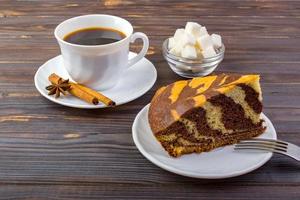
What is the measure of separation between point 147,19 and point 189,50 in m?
0.46

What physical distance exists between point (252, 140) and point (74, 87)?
1.53 ft

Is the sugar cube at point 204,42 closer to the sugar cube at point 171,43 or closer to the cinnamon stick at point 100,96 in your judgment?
the sugar cube at point 171,43

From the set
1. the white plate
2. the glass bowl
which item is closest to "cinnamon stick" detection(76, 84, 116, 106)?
the white plate

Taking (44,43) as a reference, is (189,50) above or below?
above

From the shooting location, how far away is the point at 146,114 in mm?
1002

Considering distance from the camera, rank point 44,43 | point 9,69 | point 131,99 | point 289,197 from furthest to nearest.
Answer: point 44,43 → point 9,69 → point 131,99 → point 289,197

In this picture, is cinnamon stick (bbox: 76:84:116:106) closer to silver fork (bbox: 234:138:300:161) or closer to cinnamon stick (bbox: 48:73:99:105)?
cinnamon stick (bbox: 48:73:99:105)

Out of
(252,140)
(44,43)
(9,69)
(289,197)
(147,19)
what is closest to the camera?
(289,197)

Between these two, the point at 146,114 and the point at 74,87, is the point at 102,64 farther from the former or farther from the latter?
the point at 146,114

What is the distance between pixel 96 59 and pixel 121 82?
0.38 ft

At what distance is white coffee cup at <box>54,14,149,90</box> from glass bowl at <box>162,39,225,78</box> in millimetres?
86

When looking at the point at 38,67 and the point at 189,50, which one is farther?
the point at 38,67

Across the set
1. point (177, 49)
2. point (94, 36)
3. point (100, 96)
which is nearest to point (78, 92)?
point (100, 96)

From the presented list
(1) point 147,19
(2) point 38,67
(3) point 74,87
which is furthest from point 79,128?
(1) point 147,19
